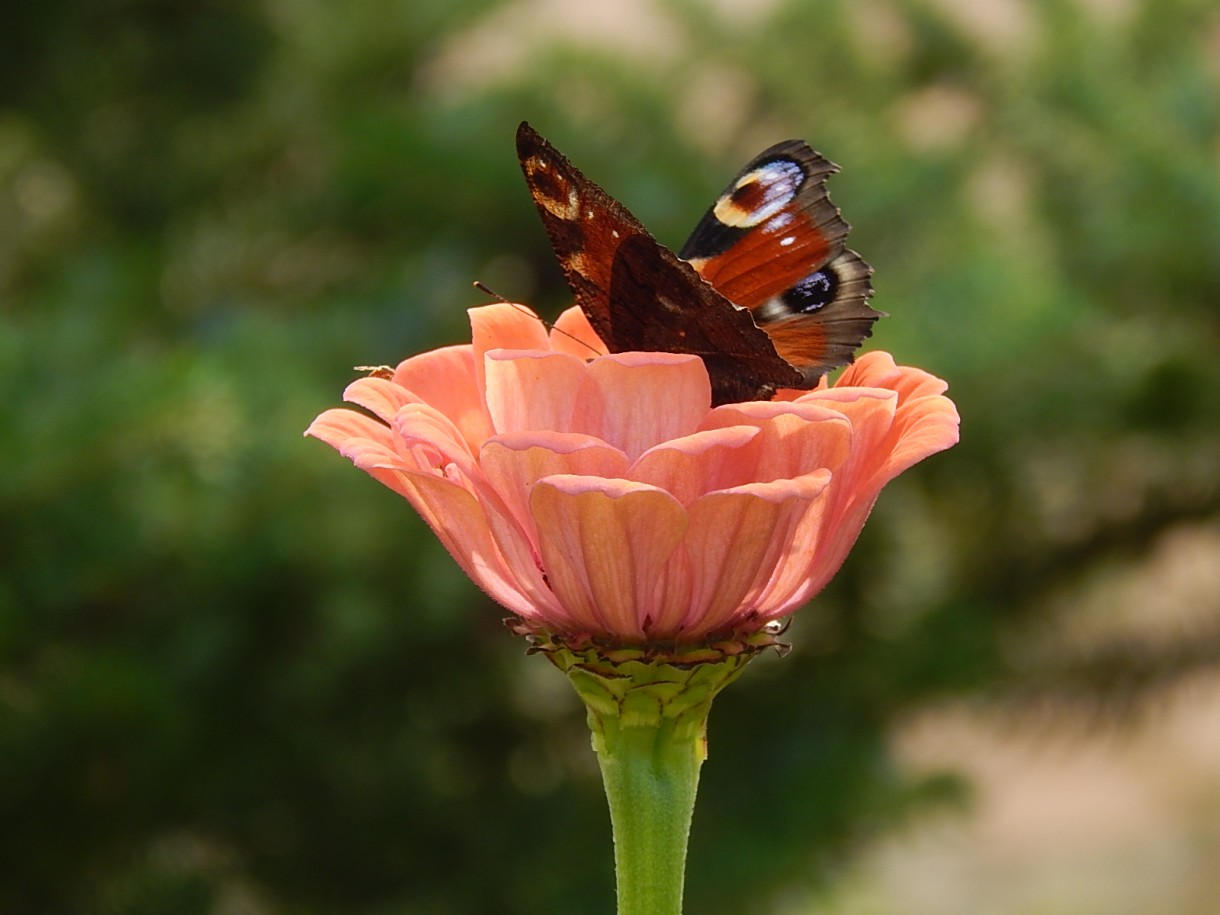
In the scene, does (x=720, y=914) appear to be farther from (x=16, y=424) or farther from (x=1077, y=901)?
(x=1077, y=901)

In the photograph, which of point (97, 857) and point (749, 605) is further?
point (97, 857)

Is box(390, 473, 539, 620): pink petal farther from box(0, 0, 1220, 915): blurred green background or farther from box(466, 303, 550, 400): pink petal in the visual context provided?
box(0, 0, 1220, 915): blurred green background

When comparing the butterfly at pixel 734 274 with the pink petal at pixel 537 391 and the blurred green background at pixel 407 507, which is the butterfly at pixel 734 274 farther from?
the blurred green background at pixel 407 507

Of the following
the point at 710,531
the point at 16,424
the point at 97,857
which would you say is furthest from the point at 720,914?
the point at 710,531

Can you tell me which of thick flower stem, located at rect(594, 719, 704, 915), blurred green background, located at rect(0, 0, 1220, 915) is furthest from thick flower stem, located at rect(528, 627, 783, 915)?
blurred green background, located at rect(0, 0, 1220, 915)

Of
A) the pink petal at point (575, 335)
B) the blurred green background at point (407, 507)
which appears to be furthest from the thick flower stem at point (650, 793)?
the blurred green background at point (407, 507)

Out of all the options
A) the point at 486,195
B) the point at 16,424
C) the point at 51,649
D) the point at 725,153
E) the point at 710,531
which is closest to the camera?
the point at 710,531

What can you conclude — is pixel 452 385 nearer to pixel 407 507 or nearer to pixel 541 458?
pixel 541 458
